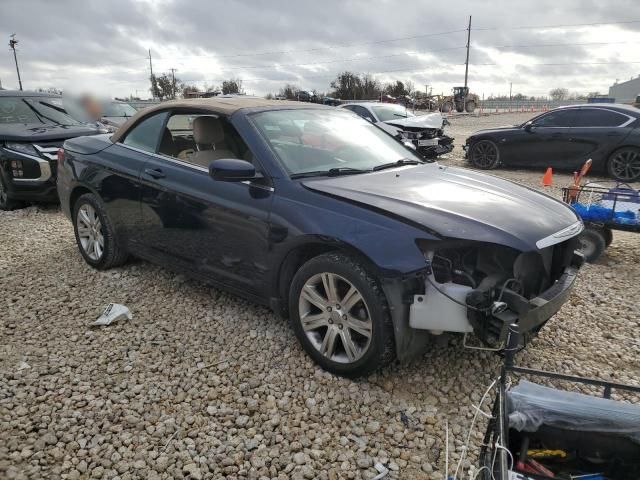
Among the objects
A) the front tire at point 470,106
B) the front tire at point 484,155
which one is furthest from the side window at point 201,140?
the front tire at point 470,106

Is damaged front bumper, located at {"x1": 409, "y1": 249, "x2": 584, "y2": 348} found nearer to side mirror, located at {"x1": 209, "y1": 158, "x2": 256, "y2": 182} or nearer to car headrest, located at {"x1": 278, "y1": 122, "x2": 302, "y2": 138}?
side mirror, located at {"x1": 209, "y1": 158, "x2": 256, "y2": 182}

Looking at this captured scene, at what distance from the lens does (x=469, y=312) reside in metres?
2.53

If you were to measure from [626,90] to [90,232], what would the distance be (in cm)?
8520

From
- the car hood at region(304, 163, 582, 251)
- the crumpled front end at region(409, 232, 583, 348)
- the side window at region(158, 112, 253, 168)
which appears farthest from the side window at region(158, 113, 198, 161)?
the crumpled front end at region(409, 232, 583, 348)

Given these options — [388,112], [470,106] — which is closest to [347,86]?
[470,106]

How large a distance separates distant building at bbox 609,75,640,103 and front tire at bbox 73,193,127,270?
261 feet

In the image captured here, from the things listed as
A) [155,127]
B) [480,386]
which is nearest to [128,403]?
[480,386]

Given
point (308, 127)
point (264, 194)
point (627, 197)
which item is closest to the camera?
point (264, 194)

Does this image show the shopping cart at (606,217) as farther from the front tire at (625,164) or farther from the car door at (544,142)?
the car door at (544,142)

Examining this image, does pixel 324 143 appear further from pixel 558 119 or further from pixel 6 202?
pixel 558 119

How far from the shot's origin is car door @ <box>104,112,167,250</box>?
13.2 feet

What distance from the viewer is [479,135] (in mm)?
11156

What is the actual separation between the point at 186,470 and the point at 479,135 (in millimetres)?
10457

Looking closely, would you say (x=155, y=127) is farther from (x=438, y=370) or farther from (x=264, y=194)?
(x=438, y=370)
